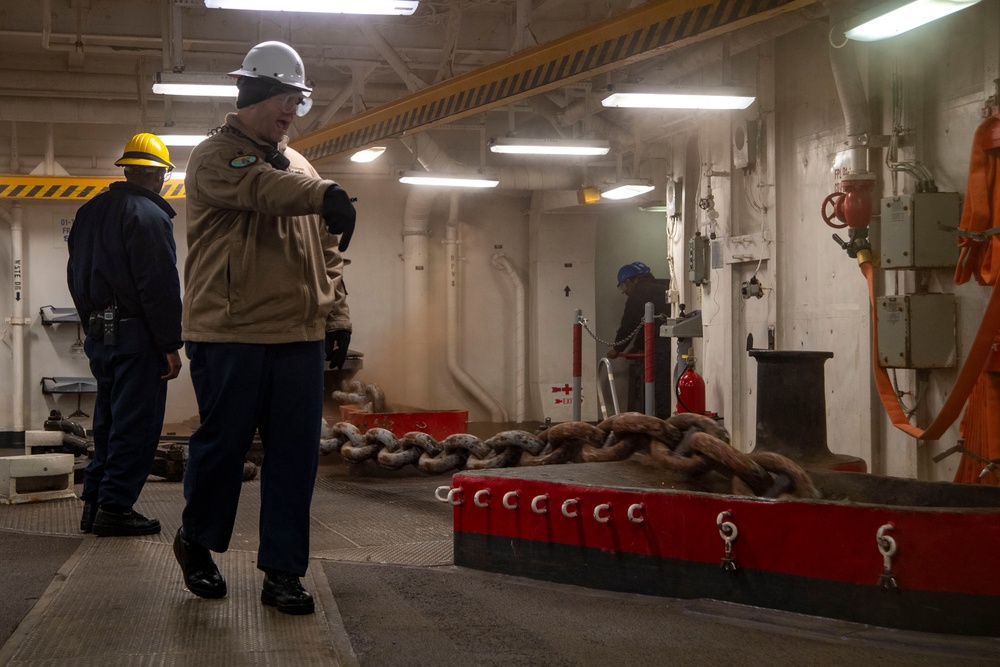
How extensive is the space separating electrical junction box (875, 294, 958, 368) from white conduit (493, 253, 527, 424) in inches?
322

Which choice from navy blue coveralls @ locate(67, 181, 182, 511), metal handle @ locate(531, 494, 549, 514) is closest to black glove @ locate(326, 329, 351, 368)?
metal handle @ locate(531, 494, 549, 514)

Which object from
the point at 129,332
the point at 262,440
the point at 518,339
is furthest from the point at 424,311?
the point at 262,440

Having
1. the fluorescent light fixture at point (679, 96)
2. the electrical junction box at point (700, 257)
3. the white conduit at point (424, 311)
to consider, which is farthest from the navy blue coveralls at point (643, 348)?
the fluorescent light fixture at point (679, 96)

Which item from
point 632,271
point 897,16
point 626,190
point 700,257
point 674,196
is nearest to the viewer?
point 897,16

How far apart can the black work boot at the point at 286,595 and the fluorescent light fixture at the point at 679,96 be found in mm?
5052

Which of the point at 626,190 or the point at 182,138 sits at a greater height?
the point at 182,138

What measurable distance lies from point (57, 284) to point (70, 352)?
877 millimetres

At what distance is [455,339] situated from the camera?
1350 cm

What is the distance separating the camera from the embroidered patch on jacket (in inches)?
113

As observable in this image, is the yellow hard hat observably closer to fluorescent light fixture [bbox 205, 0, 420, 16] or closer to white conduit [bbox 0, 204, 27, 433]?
fluorescent light fixture [bbox 205, 0, 420, 16]

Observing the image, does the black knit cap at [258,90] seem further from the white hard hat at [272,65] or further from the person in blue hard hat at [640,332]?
the person in blue hard hat at [640,332]

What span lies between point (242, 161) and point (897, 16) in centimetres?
332

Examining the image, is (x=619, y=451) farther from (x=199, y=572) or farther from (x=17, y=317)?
(x=17, y=317)

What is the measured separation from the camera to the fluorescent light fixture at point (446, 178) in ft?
36.2
